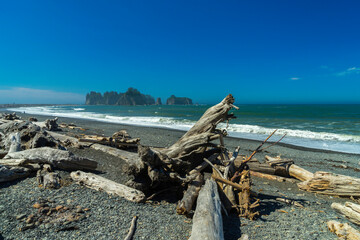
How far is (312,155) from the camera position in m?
10.7

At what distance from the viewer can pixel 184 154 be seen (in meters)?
4.91

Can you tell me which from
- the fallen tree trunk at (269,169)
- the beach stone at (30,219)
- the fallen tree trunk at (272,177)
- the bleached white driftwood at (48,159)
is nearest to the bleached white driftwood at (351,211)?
the fallen tree trunk at (272,177)

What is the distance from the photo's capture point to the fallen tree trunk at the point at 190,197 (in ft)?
12.6

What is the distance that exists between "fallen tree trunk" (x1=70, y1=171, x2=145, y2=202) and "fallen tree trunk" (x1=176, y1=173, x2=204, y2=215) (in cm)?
95

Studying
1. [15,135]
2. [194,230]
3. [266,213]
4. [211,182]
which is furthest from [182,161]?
[15,135]

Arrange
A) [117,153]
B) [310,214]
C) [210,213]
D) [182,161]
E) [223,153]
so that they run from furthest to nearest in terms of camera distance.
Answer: [117,153]
[223,153]
[182,161]
[310,214]
[210,213]

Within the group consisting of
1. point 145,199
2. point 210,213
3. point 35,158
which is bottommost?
point 145,199

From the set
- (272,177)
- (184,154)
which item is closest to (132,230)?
(184,154)

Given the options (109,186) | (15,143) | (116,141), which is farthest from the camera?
(116,141)

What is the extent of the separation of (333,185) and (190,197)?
14.9ft

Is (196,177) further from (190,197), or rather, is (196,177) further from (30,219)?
(30,219)

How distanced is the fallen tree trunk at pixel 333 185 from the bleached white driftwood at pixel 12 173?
26.3 feet

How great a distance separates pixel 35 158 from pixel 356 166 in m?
13.0

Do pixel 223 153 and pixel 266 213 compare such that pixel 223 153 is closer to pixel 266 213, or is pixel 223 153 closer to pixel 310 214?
pixel 266 213
